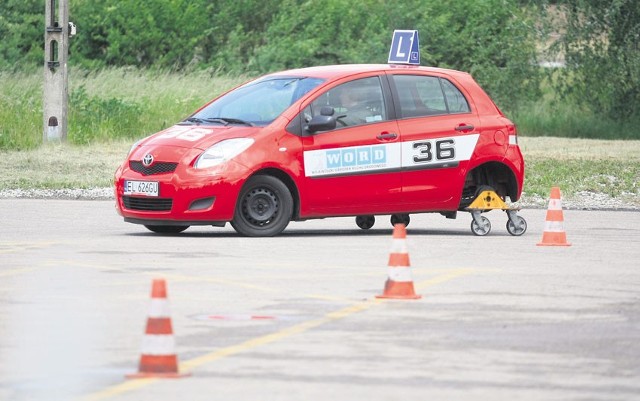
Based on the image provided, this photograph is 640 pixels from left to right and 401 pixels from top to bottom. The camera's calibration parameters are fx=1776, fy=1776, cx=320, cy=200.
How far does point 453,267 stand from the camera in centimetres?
1455

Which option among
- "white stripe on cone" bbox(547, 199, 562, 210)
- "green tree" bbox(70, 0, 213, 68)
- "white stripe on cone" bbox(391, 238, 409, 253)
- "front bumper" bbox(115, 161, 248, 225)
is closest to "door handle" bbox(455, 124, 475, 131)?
"white stripe on cone" bbox(547, 199, 562, 210)

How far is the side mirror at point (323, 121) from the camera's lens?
680 inches

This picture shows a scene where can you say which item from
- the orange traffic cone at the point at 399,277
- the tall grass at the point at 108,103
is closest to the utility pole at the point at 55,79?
the tall grass at the point at 108,103

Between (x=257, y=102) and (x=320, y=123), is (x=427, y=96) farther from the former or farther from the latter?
(x=257, y=102)

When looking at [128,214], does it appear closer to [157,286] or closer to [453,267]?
[453,267]

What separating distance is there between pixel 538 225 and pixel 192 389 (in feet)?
38.6

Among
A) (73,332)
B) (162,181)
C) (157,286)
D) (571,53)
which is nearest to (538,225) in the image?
(162,181)

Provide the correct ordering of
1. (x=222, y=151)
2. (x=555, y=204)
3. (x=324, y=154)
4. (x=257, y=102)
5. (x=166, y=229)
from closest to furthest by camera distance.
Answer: (x=555, y=204), (x=222, y=151), (x=324, y=154), (x=257, y=102), (x=166, y=229)

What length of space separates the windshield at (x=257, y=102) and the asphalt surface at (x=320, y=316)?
1.19 m

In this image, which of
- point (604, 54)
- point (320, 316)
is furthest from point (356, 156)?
point (604, 54)

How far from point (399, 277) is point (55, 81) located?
18.2 metres

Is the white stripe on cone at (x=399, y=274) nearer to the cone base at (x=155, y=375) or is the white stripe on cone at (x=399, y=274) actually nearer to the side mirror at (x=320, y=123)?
the cone base at (x=155, y=375)

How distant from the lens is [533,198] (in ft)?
77.8

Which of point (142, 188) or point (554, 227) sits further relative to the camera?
point (142, 188)
